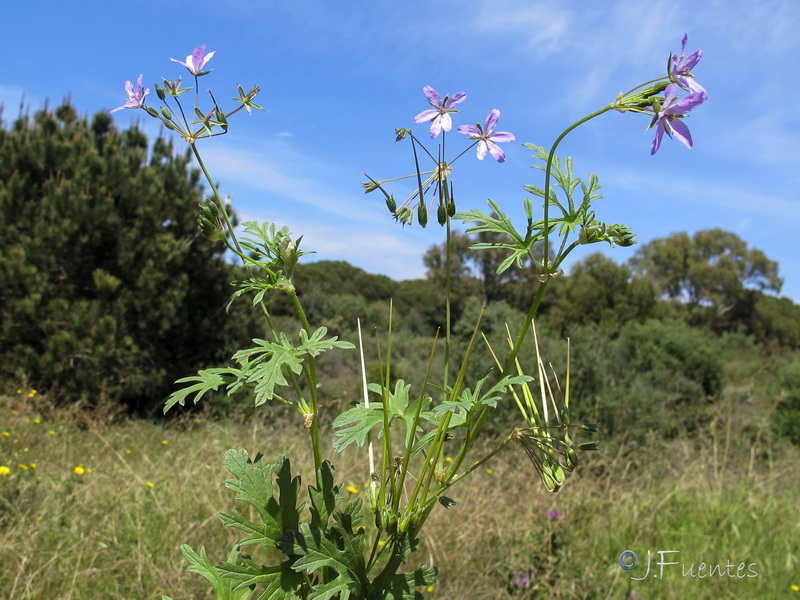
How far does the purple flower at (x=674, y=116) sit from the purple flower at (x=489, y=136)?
190 mm

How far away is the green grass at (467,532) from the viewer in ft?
8.05

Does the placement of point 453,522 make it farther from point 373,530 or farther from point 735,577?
point 735,577

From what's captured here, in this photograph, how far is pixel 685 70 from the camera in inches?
25.8

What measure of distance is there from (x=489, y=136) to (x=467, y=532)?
2.61m

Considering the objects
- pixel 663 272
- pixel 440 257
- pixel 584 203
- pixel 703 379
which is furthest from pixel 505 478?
pixel 663 272

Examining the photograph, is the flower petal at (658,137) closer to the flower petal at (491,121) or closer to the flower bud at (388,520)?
the flower petal at (491,121)

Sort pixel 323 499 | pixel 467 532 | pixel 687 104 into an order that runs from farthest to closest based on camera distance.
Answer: pixel 467 532 → pixel 323 499 → pixel 687 104

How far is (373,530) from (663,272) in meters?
30.2

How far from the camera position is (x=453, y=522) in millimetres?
3182

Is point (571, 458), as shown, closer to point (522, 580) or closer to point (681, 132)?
point (681, 132)

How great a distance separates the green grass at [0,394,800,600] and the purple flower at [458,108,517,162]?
1754 mm

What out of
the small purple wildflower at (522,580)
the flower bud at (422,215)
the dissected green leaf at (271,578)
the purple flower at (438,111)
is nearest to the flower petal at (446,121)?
the purple flower at (438,111)

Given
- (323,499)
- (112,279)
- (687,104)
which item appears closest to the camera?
(687,104)

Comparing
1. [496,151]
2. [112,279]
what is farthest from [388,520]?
[112,279]
